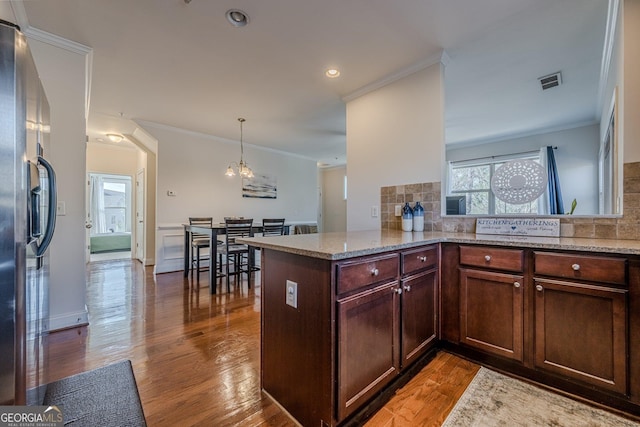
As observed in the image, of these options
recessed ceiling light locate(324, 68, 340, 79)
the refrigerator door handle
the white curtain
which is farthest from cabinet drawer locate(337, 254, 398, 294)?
the white curtain

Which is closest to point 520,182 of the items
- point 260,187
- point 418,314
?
point 418,314

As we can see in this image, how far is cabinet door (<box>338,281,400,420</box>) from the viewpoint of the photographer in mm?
1229

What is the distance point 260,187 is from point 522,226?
16.5 ft

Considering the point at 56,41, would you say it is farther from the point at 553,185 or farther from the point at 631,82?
the point at 553,185

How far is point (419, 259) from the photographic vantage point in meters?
1.76

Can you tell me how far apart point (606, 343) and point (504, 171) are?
1.29 metres

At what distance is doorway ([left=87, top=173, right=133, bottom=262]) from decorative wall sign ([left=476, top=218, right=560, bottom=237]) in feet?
25.3

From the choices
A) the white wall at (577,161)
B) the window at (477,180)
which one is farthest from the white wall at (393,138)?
the white wall at (577,161)

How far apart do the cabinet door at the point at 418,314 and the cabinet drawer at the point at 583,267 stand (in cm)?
63

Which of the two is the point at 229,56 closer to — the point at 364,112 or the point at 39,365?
the point at 364,112

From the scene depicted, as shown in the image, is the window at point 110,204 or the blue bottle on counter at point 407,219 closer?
the blue bottle on counter at point 407,219

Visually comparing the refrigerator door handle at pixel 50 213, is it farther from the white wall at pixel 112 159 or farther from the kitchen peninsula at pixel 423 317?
the white wall at pixel 112 159

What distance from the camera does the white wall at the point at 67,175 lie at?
238 centimetres

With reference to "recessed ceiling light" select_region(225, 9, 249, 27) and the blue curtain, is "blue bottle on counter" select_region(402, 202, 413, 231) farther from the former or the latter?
the blue curtain
